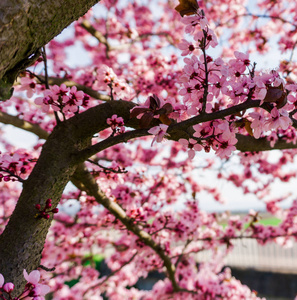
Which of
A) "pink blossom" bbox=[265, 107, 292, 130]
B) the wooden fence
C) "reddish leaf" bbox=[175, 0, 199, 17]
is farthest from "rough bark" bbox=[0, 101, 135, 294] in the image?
the wooden fence

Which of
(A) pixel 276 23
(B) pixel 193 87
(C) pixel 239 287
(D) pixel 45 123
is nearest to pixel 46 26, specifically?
(B) pixel 193 87

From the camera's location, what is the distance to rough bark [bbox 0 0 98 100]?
1.13m

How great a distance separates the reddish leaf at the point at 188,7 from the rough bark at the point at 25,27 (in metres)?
0.53

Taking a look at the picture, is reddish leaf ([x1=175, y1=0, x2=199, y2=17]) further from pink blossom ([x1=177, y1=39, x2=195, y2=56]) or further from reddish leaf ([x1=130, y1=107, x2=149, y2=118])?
reddish leaf ([x1=130, y1=107, x2=149, y2=118])

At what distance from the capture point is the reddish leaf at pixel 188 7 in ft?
5.18

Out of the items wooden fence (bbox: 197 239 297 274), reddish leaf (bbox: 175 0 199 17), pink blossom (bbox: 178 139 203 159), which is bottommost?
pink blossom (bbox: 178 139 203 159)

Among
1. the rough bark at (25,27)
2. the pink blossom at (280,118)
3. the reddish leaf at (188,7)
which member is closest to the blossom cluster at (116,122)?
the rough bark at (25,27)

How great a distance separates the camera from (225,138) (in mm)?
1595

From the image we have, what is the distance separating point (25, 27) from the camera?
1209 millimetres

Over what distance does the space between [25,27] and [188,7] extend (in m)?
0.90

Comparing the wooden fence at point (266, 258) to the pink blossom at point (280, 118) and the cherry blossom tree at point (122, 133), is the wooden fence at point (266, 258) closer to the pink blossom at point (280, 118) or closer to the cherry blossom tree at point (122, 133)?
the cherry blossom tree at point (122, 133)

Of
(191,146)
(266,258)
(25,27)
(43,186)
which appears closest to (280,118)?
(191,146)

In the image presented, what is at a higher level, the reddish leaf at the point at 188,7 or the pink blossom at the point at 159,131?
the reddish leaf at the point at 188,7

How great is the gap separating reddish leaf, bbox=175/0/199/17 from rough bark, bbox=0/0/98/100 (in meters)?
0.53
